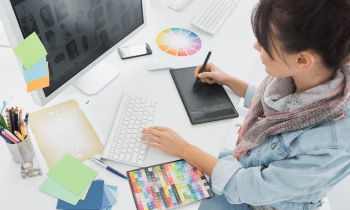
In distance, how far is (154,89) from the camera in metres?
0.97

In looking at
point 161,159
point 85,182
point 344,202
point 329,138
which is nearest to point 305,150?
point 329,138

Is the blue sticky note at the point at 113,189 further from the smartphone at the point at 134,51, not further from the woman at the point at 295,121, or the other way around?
the smartphone at the point at 134,51

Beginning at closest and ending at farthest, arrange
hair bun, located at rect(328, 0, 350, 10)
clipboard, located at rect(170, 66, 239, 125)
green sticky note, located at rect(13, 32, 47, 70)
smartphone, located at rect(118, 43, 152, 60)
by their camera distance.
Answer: hair bun, located at rect(328, 0, 350, 10) < green sticky note, located at rect(13, 32, 47, 70) < clipboard, located at rect(170, 66, 239, 125) < smartphone, located at rect(118, 43, 152, 60)

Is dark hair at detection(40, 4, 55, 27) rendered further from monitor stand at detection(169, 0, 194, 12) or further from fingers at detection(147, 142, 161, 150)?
monitor stand at detection(169, 0, 194, 12)

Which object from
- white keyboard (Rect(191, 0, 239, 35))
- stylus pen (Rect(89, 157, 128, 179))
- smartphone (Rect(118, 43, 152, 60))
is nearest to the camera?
stylus pen (Rect(89, 157, 128, 179))

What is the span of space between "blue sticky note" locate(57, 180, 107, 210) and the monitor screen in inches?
11.2

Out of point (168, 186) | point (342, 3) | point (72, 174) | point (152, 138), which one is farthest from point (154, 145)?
point (342, 3)

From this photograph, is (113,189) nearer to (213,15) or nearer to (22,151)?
(22,151)

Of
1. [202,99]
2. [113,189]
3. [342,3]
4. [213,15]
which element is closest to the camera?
[342,3]

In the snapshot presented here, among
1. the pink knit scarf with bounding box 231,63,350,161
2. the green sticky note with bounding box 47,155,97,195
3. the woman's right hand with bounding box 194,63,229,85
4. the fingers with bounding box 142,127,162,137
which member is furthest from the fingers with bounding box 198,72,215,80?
the green sticky note with bounding box 47,155,97,195

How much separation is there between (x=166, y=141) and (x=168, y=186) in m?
0.13

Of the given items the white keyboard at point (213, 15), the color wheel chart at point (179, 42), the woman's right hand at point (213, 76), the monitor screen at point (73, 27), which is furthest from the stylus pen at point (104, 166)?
the white keyboard at point (213, 15)

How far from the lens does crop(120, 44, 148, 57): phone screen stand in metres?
1.08

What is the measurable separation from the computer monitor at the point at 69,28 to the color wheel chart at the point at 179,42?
208mm
